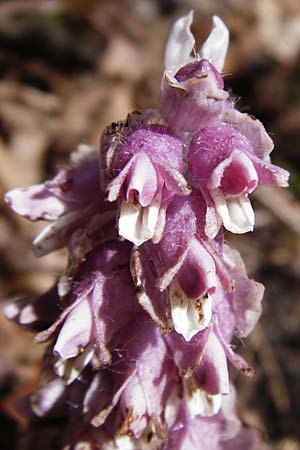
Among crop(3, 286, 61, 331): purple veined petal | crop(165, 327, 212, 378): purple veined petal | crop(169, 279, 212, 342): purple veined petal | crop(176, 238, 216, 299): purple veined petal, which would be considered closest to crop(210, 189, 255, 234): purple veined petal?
crop(176, 238, 216, 299): purple veined petal

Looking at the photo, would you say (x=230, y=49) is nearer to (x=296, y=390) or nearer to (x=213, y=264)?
(x=296, y=390)

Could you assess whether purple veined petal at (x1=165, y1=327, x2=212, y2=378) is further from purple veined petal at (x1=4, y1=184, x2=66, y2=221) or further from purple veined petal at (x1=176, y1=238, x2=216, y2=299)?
purple veined petal at (x1=4, y1=184, x2=66, y2=221)

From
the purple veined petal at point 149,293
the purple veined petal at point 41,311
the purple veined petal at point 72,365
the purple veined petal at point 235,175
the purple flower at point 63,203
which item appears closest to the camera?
the purple veined petal at point 235,175

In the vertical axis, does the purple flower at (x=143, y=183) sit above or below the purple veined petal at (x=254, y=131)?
below

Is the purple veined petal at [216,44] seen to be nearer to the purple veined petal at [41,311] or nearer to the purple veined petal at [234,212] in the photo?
the purple veined petal at [234,212]

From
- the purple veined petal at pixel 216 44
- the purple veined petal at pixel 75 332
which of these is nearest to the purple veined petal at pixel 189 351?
the purple veined petal at pixel 75 332

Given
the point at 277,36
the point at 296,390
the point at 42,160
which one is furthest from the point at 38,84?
the point at 296,390
